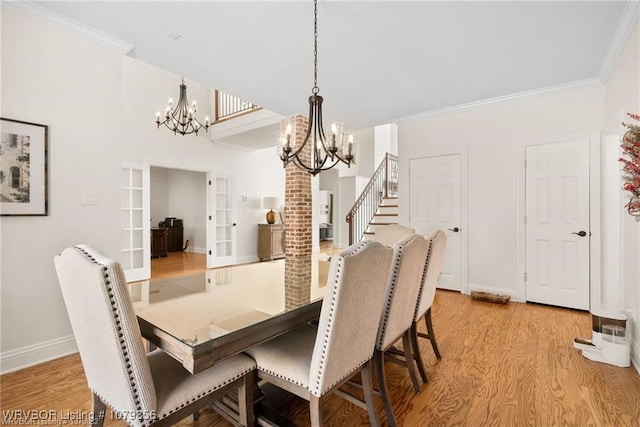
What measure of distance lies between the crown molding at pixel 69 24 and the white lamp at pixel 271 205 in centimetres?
421

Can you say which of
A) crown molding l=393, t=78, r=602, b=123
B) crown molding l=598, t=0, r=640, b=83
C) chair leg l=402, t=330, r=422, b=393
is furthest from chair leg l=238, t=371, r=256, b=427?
crown molding l=393, t=78, r=602, b=123

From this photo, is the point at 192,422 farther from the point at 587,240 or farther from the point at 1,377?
the point at 587,240

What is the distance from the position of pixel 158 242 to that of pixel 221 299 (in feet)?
21.1


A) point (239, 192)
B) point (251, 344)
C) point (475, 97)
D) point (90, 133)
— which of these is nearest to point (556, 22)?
point (475, 97)

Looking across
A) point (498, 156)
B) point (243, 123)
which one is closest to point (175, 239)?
point (243, 123)

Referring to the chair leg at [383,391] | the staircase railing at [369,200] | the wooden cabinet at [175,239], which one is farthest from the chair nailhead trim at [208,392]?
the wooden cabinet at [175,239]

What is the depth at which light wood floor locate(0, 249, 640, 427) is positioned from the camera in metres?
1.69

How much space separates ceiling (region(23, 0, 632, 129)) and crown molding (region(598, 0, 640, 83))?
0.05 feet

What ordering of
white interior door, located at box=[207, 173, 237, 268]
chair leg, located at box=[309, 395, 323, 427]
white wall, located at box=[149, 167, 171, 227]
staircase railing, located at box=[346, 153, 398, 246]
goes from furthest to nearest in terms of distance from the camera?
white wall, located at box=[149, 167, 171, 227] → staircase railing, located at box=[346, 153, 398, 246] → white interior door, located at box=[207, 173, 237, 268] → chair leg, located at box=[309, 395, 323, 427]

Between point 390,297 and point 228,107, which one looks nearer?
point 390,297

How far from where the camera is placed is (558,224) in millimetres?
3564

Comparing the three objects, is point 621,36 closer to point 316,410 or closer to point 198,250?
point 316,410

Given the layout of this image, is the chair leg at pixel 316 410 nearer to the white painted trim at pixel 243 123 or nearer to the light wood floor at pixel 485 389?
the light wood floor at pixel 485 389

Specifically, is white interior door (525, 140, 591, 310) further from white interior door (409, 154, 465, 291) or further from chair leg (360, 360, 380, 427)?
chair leg (360, 360, 380, 427)
